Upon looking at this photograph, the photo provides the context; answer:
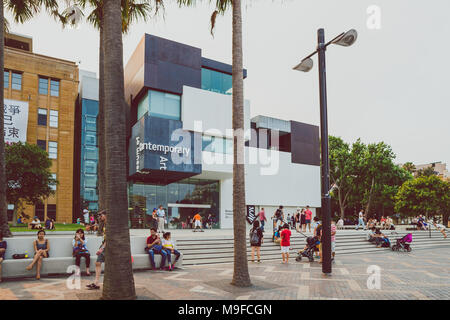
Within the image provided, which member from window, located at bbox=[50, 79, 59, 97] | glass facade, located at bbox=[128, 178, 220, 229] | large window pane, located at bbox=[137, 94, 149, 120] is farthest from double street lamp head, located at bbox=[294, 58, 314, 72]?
window, located at bbox=[50, 79, 59, 97]

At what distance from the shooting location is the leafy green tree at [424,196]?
32938 mm

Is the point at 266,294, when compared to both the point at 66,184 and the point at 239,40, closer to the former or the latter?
the point at 239,40

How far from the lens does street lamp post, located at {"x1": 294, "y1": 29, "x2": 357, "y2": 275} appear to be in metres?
10.4

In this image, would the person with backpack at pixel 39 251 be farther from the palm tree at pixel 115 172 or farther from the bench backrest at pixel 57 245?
the palm tree at pixel 115 172

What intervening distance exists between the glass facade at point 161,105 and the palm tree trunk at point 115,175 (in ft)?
61.1

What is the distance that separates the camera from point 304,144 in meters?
38.4

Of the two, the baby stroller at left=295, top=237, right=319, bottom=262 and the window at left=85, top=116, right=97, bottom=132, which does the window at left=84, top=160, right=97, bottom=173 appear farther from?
the baby stroller at left=295, top=237, right=319, bottom=262

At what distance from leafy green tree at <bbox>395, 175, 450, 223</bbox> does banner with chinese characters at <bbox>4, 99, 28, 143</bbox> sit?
37.6 m

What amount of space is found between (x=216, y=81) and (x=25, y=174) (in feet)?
52.9

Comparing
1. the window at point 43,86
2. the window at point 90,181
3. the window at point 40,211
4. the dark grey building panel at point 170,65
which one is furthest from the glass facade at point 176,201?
the window at point 43,86

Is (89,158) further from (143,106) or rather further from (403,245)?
(403,245)

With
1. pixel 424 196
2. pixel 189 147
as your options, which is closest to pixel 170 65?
pixel 189 147

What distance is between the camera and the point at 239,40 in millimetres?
9859

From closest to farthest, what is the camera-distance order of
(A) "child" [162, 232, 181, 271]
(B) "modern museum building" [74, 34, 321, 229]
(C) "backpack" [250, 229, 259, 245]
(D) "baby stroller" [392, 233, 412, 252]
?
(A) "child" [162, 232, 181, 271] → (C) "backpack" [250, 229, 259, 245] → (D) "baby stroller" [392, 233, 412, 252] → (B) "modern museum building" [74, 34, 321, 229]
